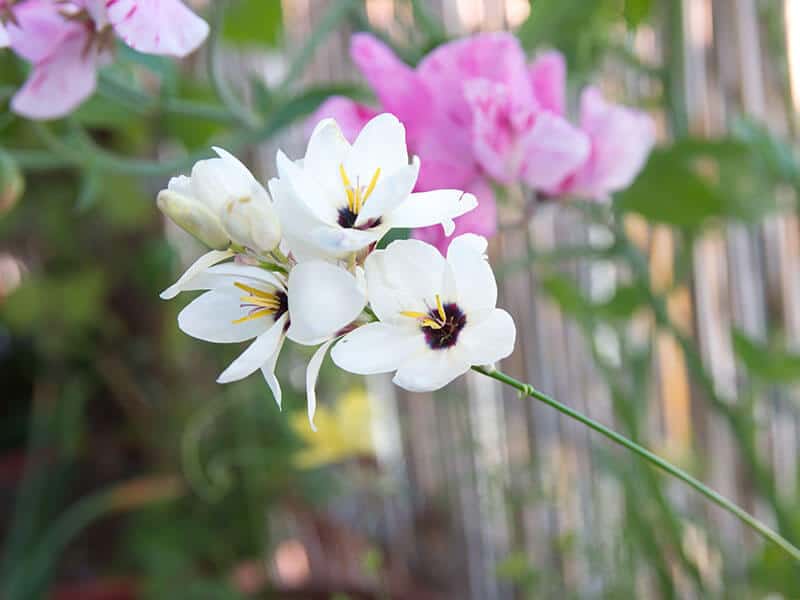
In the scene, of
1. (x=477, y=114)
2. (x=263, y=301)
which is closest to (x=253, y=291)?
(x=263, y=301)

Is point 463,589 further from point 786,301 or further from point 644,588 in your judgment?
point 786,301

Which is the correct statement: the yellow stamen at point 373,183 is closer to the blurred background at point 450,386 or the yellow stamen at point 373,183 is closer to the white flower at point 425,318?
the white flower at point 425,318

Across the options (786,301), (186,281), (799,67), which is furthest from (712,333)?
(186,281)

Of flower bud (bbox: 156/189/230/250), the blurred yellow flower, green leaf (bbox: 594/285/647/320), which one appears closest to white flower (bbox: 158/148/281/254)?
flower bud (bbox: 156/189/230/250)

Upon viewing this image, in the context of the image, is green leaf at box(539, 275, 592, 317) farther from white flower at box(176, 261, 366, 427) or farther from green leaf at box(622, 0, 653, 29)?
white flower at box(176, 261, 366, 427)

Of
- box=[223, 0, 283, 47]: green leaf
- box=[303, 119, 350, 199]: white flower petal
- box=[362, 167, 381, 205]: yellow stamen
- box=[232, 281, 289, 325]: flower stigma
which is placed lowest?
box=[232, 281, 289, 325]: flower stigma

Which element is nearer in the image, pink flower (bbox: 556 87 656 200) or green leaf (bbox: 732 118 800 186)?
pink flower (bbox: 556 87 656 200)
